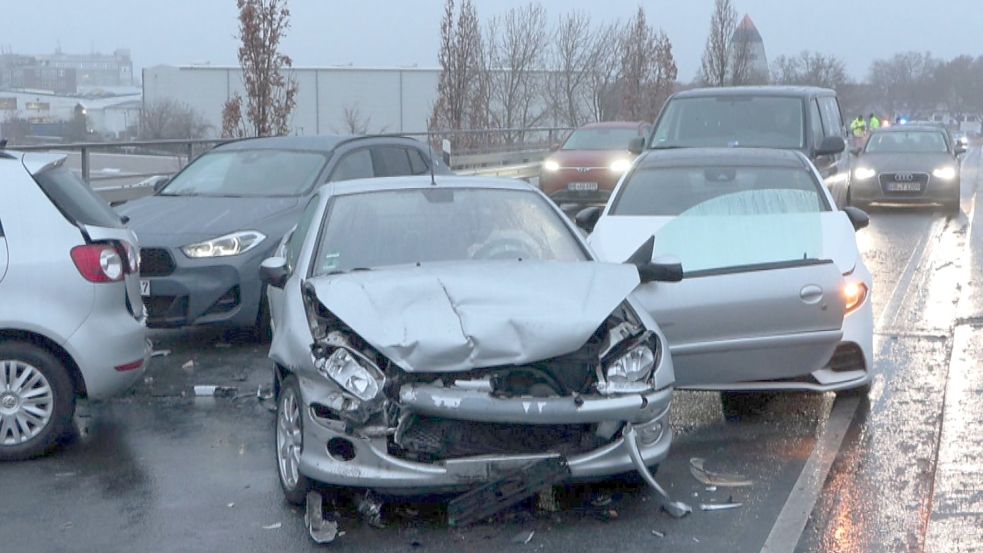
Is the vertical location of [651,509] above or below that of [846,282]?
below

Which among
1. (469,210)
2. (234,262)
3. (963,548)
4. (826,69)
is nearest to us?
(963,548)

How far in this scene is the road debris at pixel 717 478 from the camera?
20.0ft

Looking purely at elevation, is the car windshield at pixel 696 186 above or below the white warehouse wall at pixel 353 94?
above

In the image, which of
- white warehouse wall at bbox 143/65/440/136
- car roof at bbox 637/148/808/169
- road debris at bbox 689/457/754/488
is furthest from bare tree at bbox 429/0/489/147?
white warehouse wall at bbox 143/65/440/136

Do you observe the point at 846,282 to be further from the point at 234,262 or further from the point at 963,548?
the point at 234,262

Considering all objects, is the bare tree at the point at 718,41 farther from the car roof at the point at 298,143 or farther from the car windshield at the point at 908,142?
the car roof at the point at 298,143

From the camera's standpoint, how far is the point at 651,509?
569cm

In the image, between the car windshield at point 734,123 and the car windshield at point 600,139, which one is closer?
the car windshield at point 734,123

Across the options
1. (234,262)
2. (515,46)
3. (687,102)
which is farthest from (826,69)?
(234,262)

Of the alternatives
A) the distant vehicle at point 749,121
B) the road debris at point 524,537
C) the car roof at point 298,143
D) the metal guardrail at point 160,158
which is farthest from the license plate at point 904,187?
the road debris at point 524,537

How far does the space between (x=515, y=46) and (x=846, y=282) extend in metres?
42.1

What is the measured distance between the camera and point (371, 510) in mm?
5523

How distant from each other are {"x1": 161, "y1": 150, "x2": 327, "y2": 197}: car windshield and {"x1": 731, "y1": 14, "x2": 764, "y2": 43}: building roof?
114 feet

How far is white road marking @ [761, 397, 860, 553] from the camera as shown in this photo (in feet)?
17.2
